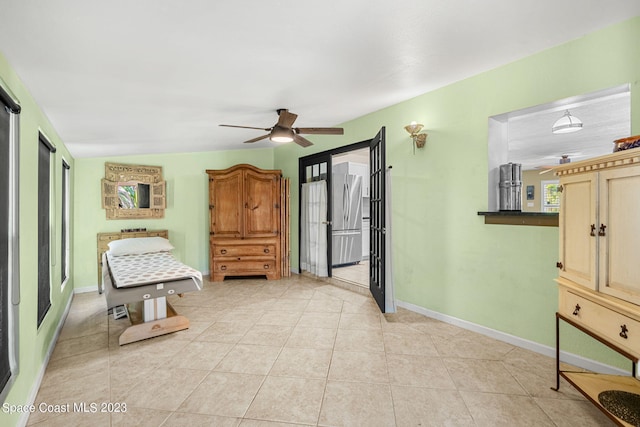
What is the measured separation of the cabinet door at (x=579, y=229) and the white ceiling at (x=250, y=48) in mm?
1123

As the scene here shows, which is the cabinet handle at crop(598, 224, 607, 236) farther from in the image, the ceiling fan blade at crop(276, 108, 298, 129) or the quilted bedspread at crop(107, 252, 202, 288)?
the quilted bedspread at crop(107, 252, 202, 288)

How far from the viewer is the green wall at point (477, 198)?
216 centimetres

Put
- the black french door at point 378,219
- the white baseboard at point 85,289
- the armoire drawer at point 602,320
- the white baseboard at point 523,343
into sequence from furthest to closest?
1. the white baseboard at point 85,289
2. the black french door at point 378,219
3. the white baseboard at point 523,343
4. the armoire drawer at point 602,320

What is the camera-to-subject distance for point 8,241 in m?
1.58

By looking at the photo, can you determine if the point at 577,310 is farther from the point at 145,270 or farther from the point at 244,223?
the point at 244,223

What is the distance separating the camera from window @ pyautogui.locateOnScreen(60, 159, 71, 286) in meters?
3.52

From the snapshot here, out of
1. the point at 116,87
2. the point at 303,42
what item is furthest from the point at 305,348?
the point at 116,87

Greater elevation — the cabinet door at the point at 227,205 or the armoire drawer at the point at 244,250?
the cabinet door at the point at 227,205

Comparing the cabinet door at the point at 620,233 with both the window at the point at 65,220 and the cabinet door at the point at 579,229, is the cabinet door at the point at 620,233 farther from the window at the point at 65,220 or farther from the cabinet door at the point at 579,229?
the window at the point at 65,220

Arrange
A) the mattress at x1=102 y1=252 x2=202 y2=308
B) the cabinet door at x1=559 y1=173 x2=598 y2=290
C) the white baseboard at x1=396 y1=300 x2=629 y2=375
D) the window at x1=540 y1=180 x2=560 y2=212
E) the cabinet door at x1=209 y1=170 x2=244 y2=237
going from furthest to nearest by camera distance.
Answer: the window at x1=540 y1=180 x2=560 y2=212
the cabinet door at x1=209 y1=170 x2=244 y2=237
the mattress at x1=102 y1=252 x2=202 y2=308
the white baseboard at x1=396 y1=300 x2=629 y2=375
the cabinet door at x1=559 y1=173 x2=598 y2=290

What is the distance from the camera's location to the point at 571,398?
6.10 ft

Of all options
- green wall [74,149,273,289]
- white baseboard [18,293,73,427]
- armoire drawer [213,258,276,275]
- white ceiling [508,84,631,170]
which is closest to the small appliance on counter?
white ceiling [508,84,631,170]

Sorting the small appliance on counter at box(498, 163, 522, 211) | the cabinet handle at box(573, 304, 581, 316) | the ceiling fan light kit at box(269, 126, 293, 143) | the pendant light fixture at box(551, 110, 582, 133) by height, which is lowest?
the cabinet handle at box(573, 304, 581, 316)

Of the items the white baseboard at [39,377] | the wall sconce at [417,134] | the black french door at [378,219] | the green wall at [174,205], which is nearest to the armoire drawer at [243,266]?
the green wall at [174,205]
